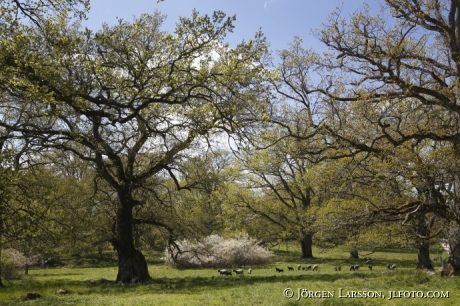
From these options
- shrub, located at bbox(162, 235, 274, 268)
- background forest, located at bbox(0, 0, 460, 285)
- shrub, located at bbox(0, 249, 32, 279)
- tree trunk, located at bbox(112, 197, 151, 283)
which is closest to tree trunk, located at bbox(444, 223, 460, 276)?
background forest, located at bbox(0, 0, 460, 285)

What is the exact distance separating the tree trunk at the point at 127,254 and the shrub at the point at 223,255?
35.3 ft

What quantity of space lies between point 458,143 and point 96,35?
41.0 ft

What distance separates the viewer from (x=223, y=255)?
29.9 meters

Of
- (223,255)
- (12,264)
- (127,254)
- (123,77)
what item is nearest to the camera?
(123,77)

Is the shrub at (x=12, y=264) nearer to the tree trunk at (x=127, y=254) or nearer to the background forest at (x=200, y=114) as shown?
the background forest at (x=200, y=114)

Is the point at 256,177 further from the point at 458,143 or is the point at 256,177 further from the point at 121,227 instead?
the point at 458,143

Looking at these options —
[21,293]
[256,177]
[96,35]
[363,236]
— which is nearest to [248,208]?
[256,177]

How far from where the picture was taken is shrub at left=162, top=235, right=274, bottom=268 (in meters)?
29.7

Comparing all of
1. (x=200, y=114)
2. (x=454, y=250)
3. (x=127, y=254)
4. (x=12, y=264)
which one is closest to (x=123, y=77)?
(x=200, y=114)

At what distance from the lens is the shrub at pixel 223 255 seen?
97.3 ft

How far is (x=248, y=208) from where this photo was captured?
114 feet

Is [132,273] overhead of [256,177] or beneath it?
beneath

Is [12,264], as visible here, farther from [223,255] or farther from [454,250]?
[454,250]

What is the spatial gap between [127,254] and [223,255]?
496 inches
